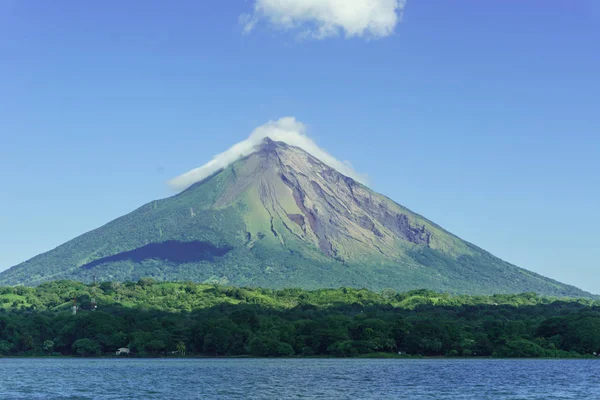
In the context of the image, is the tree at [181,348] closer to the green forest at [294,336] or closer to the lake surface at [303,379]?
the green forest at [294,336]

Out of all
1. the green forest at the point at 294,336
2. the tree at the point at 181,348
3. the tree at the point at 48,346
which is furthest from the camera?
the tree at the point at 48,346

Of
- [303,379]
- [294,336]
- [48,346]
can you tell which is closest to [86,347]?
[48,346]

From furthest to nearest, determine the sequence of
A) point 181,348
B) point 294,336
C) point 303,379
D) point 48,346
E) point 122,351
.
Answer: point 48,346 → point 122,351 → point 181,348 → point 294,336 → point 303,379

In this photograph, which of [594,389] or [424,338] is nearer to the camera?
[594,389]

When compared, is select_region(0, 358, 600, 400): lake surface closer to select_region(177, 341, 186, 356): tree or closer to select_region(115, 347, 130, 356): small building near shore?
select_region(177, 341, 186, 356): tree

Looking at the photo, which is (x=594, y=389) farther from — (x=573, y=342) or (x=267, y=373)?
(x=573, y=342)

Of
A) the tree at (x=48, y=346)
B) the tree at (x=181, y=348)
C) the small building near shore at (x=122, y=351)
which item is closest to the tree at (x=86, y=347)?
the small building near shore at (x=122, y=351)

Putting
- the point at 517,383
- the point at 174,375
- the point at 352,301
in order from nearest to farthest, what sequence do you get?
the point at 517,383 < the point at 174,375 < the point at 352,301

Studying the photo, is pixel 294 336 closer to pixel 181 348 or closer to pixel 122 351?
pixel 181 348

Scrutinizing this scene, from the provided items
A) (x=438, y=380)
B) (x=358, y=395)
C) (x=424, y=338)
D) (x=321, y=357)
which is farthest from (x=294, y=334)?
(x=358, y=395)
